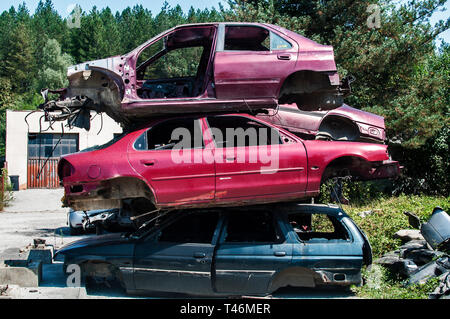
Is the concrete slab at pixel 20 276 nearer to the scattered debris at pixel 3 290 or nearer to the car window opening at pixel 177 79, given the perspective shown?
the scattered debris at pixel 3 290

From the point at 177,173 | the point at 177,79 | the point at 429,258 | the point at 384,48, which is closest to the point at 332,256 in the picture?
the point at 429,258

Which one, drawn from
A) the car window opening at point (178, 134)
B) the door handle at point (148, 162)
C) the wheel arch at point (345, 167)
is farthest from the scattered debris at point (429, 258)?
the door handle at point (148, 162)

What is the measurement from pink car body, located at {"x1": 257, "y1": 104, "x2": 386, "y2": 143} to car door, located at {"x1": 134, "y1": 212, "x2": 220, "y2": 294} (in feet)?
7.14

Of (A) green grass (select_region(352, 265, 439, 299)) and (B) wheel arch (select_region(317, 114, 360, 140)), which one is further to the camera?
(B) wheel arch (select_region(317, 114, 360, 140))

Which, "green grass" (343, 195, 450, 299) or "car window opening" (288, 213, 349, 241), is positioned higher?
"car window opening" (288, 213, 349, 241)

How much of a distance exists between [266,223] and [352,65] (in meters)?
10.2

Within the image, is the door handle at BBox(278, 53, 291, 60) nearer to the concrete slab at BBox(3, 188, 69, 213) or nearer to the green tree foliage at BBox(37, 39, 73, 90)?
the concrete slab at BBox(3, 188, 69, 213)

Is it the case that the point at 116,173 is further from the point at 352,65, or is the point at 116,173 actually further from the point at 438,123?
the point at 438,123

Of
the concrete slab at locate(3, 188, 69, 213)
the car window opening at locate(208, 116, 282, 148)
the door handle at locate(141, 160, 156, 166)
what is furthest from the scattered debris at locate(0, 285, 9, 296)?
the concrete slab at locate(3, 188, 69, 213)

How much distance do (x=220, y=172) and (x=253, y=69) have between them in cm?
149

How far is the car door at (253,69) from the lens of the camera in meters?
6.41

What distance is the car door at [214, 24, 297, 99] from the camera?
6.41 meters

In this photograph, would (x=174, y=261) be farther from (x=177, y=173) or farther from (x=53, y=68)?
(x=53, y=68)
